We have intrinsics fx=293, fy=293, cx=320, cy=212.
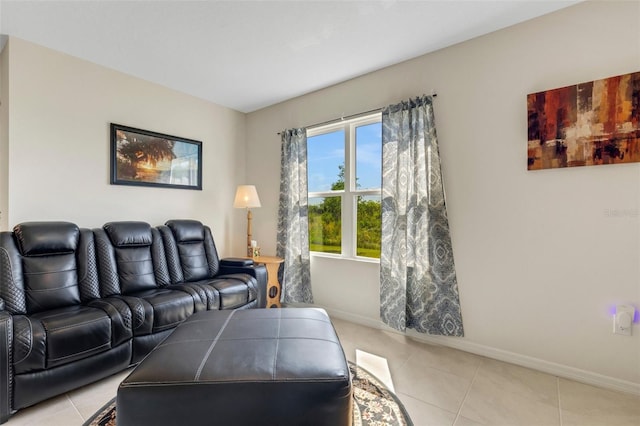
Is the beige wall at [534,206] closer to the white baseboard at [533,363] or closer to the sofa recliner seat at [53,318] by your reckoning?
the white baseboard at [533,363]

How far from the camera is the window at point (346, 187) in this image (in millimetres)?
2992

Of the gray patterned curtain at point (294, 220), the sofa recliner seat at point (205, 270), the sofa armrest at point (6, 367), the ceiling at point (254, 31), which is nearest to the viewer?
the sofa armrest at point (6, 367)

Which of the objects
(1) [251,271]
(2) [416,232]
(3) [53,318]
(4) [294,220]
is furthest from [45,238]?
(2) [416,232]

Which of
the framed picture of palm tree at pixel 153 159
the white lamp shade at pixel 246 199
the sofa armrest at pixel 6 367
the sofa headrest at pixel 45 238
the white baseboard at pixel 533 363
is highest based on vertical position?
the framed picture of palm tree at pixel 153 159

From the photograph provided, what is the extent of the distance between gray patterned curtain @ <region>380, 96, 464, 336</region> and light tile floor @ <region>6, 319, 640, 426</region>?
393 millimetres

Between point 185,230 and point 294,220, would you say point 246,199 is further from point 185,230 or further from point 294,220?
point 185,230

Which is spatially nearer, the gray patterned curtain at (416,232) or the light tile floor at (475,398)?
the light tile floor at (475,398)

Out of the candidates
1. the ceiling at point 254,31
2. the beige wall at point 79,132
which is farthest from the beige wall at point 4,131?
the ceiling at point 254,31

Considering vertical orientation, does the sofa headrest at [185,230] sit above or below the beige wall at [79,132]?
below

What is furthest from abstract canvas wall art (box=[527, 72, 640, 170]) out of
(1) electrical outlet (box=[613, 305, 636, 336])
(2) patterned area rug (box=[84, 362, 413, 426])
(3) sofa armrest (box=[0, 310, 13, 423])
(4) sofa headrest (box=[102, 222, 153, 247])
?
(3) sofa armrest (box=[0, 310, 13, 423])

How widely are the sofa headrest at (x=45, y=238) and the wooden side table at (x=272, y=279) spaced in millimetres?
1596

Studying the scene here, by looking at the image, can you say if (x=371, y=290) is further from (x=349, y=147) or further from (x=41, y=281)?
(x=41, y=281)

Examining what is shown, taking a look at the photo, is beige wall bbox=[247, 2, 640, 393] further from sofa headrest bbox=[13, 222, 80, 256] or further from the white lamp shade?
sofa headrest bbox=[13, 222, 80, 256]

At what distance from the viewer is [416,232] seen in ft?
8.30
